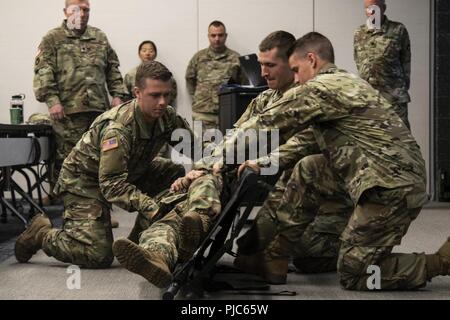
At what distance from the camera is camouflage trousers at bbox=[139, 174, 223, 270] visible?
2623 millimetres

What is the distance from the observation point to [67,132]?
5539mm

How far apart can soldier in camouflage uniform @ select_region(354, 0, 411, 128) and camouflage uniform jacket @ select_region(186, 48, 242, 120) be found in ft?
4.76

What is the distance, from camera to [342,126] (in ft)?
9.53

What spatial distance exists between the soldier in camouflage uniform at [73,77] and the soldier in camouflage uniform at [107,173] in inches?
73.0

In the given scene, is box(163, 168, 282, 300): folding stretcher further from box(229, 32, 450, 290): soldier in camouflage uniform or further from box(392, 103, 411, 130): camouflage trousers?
box(392, 103, 411, 130): camouflage trousers

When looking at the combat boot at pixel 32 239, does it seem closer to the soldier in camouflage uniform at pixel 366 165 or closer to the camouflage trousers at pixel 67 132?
the soldier in camouflage uniform at pixel 366 165

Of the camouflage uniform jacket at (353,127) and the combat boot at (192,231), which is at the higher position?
the camouflage uniform jacket at (353,127)

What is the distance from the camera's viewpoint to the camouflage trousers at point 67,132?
18.1 feet

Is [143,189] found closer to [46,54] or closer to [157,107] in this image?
[157,107]

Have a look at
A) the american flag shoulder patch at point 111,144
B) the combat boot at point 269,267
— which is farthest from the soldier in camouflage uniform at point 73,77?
the combat boot at point 269,267

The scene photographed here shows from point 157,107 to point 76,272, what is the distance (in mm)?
800

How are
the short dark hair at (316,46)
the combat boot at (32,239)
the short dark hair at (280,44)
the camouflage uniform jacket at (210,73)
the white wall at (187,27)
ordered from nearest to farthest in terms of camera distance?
the short dark hair at (316,46) < the short dark hair at (280,44) < the combat boot at (32,239) < the camouflage uniform jacket at (210,73) < the white wall at (187,27)
